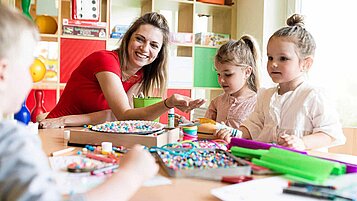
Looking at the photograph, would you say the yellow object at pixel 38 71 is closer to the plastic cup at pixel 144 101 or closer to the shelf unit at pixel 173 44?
the shelf unit at pixel 173 44

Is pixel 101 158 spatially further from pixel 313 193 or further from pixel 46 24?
pixel 46 24

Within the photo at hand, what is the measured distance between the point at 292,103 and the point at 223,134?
38 centimetres

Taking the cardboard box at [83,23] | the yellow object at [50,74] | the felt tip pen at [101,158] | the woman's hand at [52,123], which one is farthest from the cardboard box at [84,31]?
the felt tip pen at [101,158]

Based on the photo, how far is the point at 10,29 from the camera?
0.50 m

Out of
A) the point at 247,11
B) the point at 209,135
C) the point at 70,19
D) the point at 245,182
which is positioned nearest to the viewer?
Result: the point at 245,182

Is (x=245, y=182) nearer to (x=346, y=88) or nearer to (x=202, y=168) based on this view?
(x=202, y=168)

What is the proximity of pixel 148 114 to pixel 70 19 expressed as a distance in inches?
73.4

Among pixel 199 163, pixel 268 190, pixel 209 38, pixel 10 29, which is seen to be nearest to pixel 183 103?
pixel 199 163

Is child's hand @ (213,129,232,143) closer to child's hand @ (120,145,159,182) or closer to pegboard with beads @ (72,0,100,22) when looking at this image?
child's hand @ (120,145,159,182)

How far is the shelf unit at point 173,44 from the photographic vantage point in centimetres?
308

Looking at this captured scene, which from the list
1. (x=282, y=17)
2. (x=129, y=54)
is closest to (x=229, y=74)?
(x=129, y=54)

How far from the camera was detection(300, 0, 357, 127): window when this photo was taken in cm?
254

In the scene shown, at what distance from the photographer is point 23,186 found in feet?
1.45

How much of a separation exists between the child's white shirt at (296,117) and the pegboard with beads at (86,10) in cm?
197
